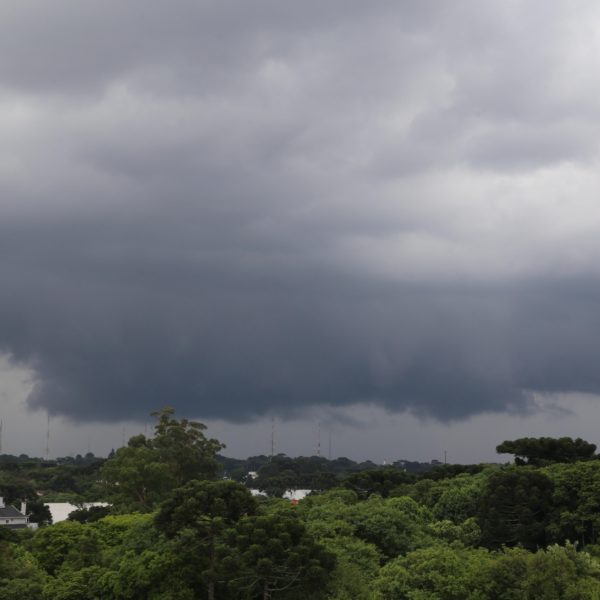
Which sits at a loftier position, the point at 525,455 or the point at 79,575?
the point at 525,455

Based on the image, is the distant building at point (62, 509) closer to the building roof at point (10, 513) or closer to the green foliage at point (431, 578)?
the building roof at point (10, 513)

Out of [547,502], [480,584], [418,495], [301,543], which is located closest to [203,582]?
[301,543]

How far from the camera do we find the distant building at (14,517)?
5202 inches

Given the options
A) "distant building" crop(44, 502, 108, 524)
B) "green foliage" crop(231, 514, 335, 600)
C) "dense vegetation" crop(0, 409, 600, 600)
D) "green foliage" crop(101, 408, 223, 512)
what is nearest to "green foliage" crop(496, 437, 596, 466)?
"dense vegetation" crop(0, 409, 600, 600)

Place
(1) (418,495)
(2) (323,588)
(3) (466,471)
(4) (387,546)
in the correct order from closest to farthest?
(2) (323,588)
(4) (387,546)
(1) (418,495)
(3) (466,471)

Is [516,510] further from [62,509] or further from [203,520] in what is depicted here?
[62,509]

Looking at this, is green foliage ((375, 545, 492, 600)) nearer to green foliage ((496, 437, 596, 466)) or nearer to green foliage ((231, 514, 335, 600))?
green foliage ((231, 514, 335, 600))

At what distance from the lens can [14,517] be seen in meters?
135

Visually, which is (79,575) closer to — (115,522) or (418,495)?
(115,522)

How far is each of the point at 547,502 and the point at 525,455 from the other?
25799mm

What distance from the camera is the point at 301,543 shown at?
164 feet

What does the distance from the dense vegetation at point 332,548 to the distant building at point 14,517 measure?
5207 cm

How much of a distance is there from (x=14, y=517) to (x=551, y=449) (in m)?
81.6

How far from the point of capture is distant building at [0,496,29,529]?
132 metres
